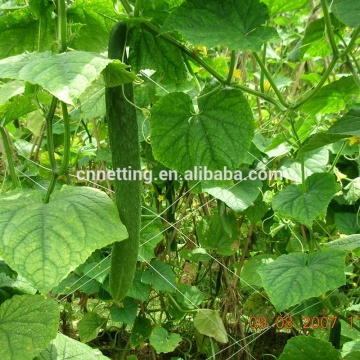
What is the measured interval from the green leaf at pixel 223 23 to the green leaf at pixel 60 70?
0.48 ft

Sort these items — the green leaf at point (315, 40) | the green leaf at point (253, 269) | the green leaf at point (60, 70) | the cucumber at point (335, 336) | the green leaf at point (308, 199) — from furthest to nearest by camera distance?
the green leaf at point (253, 269) < the cucumber at point (335, 336) < the green leaf at point (308, 199) < the green leaf at point (315, 40) < the green leaf at point (60, 70)

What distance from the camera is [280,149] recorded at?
1545 mm

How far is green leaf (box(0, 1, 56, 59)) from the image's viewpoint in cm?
82

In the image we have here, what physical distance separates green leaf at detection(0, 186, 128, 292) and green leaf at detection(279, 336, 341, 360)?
0.57 meters

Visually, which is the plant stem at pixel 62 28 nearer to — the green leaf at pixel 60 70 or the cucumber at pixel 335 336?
the green leaf at pixel 60 70

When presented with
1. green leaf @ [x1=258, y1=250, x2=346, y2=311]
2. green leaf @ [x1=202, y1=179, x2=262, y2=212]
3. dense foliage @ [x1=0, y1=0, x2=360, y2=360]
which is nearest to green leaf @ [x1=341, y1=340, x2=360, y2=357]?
dense foliage @ [x1=0, y1=0, x2=360, y2=360]

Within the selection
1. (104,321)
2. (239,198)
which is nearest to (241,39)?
(239,198)

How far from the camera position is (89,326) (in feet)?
5.42

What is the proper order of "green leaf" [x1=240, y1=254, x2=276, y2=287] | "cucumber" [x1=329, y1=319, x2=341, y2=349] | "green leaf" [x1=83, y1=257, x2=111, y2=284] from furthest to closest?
"green leaf" [x1=240, y1=254, x2=276, y2=287], "green leaf" [x1=83, y1=257, x2=111, y2=284], "cucumber" [x1=329, y1=319, x2=341, y2=349]

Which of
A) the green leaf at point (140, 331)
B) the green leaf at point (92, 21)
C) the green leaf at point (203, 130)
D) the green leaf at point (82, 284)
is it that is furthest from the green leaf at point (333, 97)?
the green leaf at point (140, 331)

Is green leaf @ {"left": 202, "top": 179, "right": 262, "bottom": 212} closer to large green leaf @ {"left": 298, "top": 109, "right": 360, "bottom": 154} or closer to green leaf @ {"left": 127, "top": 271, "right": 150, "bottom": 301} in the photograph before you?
green leaf @ {"left": 127, "top": 271, "right": 150, "bottom": 301}

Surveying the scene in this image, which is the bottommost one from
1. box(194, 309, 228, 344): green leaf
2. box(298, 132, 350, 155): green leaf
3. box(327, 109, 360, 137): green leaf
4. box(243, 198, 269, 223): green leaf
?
box(194, 309, 228, 344): green leaf
